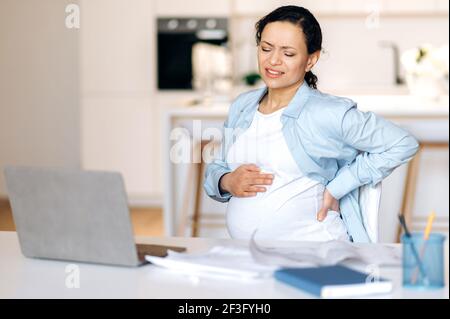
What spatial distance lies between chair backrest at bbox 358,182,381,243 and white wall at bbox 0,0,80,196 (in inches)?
218

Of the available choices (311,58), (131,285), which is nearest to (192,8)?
(311,58)

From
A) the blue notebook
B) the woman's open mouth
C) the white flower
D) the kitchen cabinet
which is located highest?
the kitchen cabinet

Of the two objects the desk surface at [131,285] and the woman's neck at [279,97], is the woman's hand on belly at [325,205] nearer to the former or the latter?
the woman's neck at [279,97]

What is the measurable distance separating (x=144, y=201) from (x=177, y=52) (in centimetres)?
123

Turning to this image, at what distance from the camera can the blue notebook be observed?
1.21m

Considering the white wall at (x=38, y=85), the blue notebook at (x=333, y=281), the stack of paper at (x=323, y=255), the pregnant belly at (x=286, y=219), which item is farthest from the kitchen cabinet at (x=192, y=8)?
the blue notebook at (x=333, y=281)

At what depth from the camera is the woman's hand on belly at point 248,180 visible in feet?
6.72

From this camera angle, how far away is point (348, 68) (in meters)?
6.98

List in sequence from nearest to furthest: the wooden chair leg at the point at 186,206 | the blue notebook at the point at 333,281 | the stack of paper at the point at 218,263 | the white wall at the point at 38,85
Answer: the blue notebook at the point at 333,281 < the stack of paper at the point at 218,263 < the wooden chair leg at the point at 186,206 < the white wall at the point at 38,85

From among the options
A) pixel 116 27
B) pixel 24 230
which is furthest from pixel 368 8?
pixel 24 230

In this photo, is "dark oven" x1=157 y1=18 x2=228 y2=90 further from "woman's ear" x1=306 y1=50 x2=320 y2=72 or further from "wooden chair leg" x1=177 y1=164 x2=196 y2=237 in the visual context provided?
"woman's ear" x1=306 y1=50 x2=320 y2=72

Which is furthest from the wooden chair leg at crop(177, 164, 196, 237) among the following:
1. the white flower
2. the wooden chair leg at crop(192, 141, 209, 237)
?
the white flower

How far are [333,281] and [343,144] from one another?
924mm

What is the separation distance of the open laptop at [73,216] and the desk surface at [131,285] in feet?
0.08
